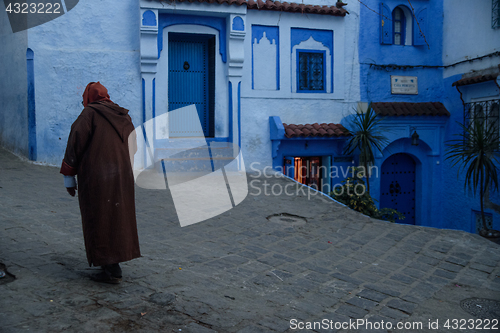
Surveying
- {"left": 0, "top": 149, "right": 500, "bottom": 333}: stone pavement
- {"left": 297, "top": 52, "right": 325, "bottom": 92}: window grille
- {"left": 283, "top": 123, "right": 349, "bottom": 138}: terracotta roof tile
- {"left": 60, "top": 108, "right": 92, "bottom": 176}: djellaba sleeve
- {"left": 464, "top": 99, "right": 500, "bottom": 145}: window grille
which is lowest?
{"left": 0, "top": 149, "right": 500, "bottom": 333}: stone pavement

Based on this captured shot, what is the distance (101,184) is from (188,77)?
23.5 ft

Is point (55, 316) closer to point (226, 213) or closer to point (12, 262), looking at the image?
point (12, 262)

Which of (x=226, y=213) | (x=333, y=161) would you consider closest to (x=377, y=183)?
(x=333, y=161)

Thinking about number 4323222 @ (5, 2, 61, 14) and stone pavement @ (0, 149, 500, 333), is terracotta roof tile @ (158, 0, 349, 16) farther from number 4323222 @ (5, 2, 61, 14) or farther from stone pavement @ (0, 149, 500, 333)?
stone pavement @ (0, 149, 500, 333)

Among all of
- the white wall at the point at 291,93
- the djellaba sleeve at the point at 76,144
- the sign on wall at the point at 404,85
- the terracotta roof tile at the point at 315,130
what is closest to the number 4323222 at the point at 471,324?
→ the djellaba sleeve at the point at 76,144

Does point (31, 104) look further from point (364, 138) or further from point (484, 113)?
point (484, 113)

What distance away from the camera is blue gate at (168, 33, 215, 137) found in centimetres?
989

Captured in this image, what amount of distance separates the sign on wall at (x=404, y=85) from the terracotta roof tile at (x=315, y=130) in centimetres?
213

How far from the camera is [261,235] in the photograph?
5590 millimetres

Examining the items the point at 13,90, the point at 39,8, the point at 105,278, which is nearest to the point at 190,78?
the point at 39,8

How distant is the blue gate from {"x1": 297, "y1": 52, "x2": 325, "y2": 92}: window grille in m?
2.30

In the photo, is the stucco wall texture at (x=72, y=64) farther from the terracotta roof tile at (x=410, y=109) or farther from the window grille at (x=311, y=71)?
the terracotta roof tile at (x=410, y=109)

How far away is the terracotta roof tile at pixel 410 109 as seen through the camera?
10.6m

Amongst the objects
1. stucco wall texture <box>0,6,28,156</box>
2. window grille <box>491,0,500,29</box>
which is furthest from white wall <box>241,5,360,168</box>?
stucco wall texture <box>0,6,28,156</box>
